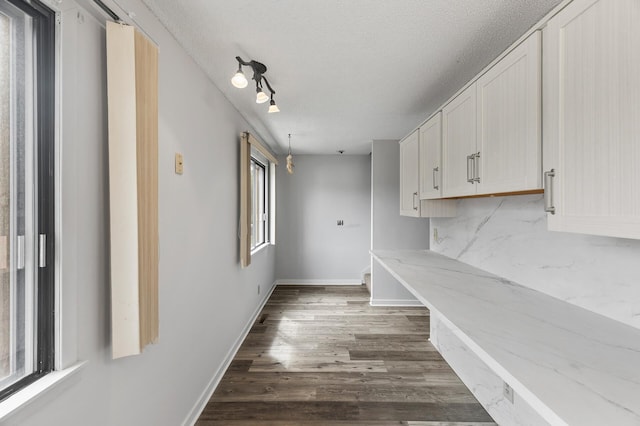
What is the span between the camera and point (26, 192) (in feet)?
2.95

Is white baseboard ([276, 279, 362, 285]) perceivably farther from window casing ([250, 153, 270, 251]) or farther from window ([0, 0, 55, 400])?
window ([0, 0, 55, 400])

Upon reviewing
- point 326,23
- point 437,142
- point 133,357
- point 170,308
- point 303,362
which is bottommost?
point 303,362

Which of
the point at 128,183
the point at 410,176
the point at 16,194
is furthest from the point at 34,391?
the point at 410,176

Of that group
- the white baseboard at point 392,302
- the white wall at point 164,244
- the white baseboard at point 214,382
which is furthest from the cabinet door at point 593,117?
the white baseboard at point 392,302

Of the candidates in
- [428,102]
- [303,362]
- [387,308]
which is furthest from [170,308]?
[387,308]

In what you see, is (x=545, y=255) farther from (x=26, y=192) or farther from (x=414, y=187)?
(x=26, y=192)

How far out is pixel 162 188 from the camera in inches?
59.2

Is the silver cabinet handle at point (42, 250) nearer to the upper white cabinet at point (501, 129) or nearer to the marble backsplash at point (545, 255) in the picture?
the upper white cabinet at point (501, 129)

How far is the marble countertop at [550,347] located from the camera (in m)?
0.70

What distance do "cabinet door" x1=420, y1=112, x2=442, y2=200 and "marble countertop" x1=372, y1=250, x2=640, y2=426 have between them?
2.73 ft

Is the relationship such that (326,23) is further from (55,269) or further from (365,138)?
(365,138)

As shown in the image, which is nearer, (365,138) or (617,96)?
(617,96)

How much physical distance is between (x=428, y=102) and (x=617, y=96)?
71.3 inches

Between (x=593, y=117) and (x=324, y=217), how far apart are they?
172 inches
